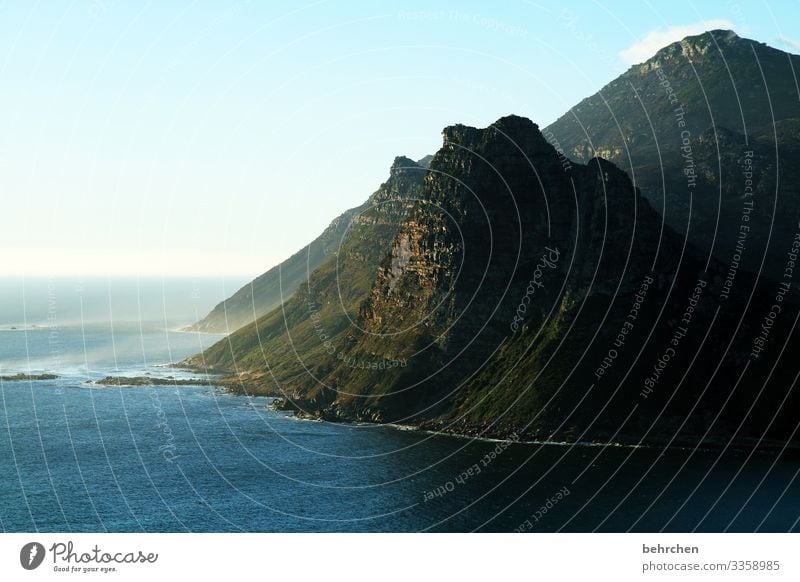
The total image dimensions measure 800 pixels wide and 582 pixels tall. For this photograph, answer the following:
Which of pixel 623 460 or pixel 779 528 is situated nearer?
pixel 779 528

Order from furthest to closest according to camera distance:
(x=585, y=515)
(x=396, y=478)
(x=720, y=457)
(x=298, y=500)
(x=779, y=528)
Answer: (x=720, y=457)
(x=396, y=478)
(x=298, y=500)
(x=585, y=515)
(x=779, y=528)

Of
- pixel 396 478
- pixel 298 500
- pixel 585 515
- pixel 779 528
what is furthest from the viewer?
pixel 396 478

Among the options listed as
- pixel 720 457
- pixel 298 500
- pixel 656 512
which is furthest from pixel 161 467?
pixel 720 457

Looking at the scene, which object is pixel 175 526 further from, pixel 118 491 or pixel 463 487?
pixel 463 487

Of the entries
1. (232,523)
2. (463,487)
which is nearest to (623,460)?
(463,487)

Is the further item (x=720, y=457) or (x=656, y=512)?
(x=720, y=457)

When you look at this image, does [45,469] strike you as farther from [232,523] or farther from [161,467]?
[232,523]
